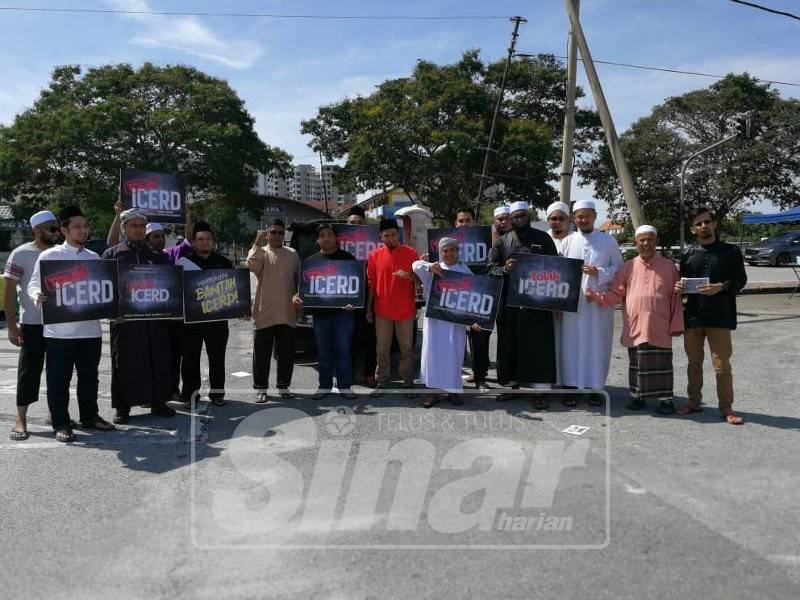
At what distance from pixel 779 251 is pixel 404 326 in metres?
28.4

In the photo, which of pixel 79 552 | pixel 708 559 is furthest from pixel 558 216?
pixel 79 552

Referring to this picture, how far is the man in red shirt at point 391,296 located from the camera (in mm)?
6684

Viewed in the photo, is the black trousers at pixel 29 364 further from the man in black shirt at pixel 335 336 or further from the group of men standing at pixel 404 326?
the man in black shirt at pixel 335 336

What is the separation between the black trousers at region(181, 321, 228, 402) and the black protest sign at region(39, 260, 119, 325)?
94 cm

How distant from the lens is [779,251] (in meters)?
28.9

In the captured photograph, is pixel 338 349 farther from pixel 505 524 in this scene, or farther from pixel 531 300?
pixel 505 524

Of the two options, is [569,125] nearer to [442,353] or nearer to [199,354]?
[442,353]

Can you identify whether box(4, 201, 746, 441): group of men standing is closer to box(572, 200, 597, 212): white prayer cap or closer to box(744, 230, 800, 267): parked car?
box(572, 200, 597, 212): white prayer cap

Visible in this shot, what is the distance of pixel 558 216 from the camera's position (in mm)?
6742

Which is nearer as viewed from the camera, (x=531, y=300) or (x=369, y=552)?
(x=369, y=552)

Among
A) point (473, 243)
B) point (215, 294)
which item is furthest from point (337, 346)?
point (473, 243)

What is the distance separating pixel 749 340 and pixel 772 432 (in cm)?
578

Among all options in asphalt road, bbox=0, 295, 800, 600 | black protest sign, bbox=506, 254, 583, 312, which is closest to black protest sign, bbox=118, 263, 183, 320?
asphalt road, bbox=0, 295, 800, 600

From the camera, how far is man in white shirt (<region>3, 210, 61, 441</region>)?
541 centimetres
